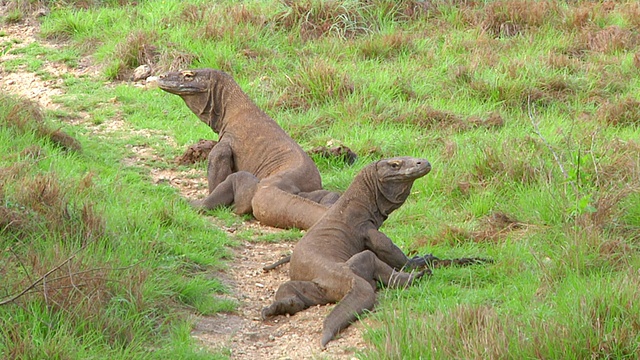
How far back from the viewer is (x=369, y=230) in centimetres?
678

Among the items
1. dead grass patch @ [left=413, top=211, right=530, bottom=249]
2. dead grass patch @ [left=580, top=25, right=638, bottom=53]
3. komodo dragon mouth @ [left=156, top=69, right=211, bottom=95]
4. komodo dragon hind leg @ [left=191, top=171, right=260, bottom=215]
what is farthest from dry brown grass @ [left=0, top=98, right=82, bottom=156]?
dead grass patch @ [left=580, top=25, right=638, bottom=53]

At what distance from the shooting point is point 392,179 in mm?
6809

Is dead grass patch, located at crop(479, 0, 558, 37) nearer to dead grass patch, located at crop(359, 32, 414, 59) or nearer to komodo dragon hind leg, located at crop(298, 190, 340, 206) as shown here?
dead grass patch, located at crop(359, 32, 414, 59)

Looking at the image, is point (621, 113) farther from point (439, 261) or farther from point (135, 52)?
point (135, 52)

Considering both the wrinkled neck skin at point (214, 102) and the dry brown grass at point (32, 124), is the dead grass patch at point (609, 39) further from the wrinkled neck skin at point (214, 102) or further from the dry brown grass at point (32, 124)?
the dry brown grass at point (32, 124)

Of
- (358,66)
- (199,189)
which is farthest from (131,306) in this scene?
(358,66)

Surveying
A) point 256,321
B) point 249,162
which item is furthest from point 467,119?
point 256,321

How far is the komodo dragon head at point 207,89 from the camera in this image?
9844 millimetres

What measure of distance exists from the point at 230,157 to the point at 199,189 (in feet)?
1.42

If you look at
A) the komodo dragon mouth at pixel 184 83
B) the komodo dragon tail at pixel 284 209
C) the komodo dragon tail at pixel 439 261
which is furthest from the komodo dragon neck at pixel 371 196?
the komodo dragon mouth at pixel 184 83

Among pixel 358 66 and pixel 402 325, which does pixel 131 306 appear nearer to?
pixel 402 325

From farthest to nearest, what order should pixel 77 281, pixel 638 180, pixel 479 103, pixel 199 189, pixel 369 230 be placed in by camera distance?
pixel 479 103 < pixel 199 189 < pixel 638 180 < pixel 369 230 < pixel 77 281

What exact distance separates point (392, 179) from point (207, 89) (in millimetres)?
3622

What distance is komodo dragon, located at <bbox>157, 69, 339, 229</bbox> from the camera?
323 inches
